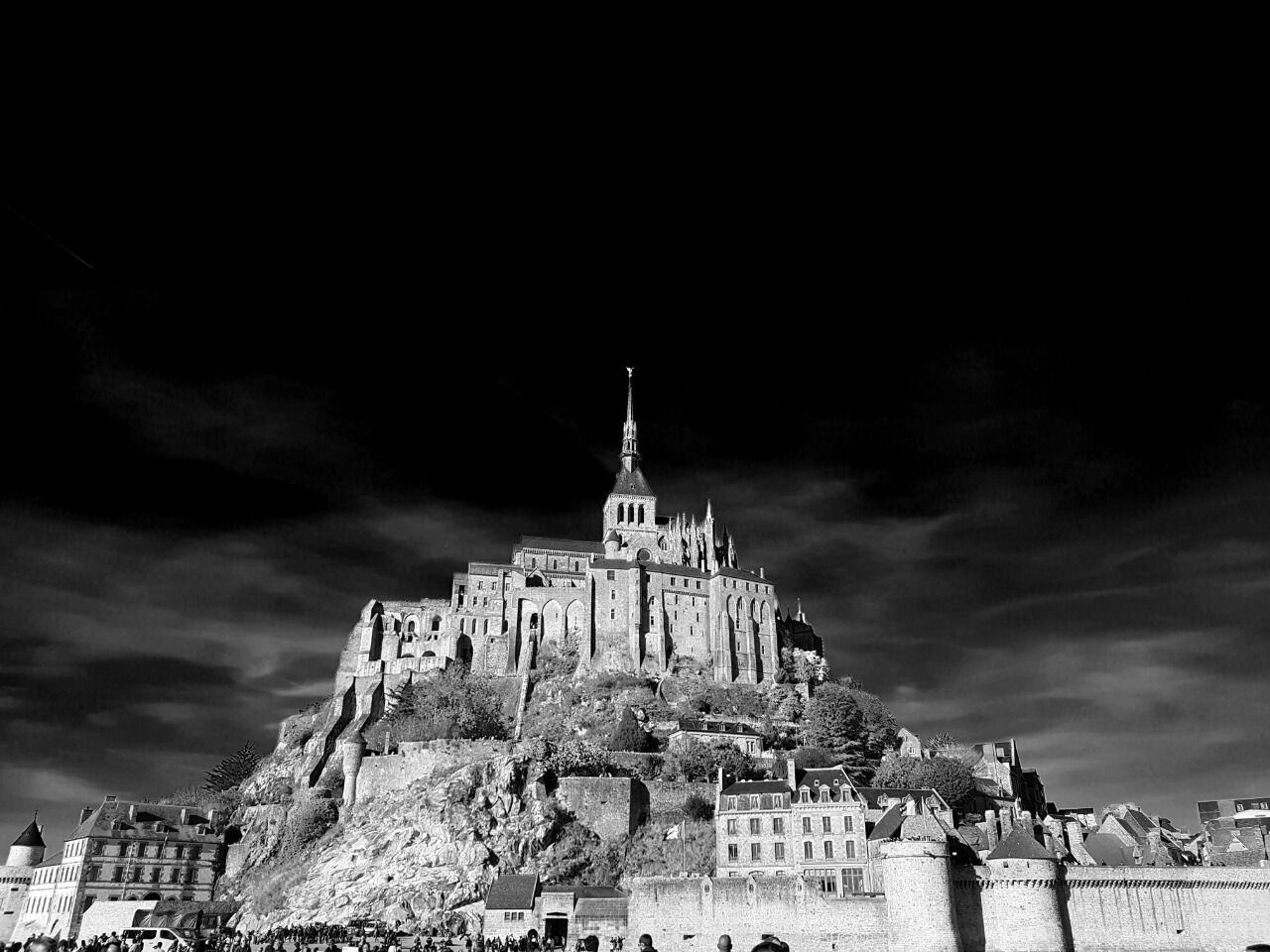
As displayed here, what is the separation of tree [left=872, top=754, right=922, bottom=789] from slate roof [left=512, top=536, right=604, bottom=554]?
159ft

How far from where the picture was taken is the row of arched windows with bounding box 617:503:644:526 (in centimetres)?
11494

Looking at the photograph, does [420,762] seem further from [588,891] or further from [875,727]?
[875,727]

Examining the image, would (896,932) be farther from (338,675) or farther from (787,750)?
(338,675)

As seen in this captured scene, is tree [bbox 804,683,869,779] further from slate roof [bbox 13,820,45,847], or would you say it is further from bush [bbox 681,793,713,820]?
slate roof [bbox 13,820,45,847]

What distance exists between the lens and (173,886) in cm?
6856

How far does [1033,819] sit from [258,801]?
185 feet

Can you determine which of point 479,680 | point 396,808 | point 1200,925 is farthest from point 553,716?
point 1200,925

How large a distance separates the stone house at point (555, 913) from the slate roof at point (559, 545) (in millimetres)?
58232

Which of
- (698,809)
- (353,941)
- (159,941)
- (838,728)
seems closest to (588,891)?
(698,809)

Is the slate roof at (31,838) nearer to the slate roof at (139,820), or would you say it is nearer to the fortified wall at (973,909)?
the slate roof at (139,820)

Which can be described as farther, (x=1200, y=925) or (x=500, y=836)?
(x=500, y=836)

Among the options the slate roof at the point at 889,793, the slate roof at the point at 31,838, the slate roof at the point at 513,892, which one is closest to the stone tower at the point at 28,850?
the slate roof at the point at 31,838

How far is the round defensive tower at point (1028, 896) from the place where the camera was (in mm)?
45969

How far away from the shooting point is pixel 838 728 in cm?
7725
